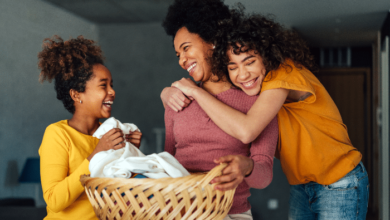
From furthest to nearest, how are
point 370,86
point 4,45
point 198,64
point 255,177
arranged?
point 370,86 → point 4,45 → point 198,64 → point 255,177

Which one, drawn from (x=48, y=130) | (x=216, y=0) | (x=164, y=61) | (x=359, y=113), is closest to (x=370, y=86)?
(x=359, y=113)

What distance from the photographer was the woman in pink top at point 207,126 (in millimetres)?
810

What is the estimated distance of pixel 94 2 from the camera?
12.1 ft

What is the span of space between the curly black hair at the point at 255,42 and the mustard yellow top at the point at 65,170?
1.70 ft

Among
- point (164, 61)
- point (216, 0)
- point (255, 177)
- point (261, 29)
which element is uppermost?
point (164, 61)

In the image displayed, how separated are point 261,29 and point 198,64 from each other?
22 centimetres

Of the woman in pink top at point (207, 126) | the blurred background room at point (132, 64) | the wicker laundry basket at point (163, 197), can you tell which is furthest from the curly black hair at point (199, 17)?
the blurred background room at point (132, 64)

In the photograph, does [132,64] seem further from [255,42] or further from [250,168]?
[250,168]

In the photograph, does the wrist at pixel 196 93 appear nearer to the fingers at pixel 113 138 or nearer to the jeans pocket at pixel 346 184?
the fingers at pixel 113 138

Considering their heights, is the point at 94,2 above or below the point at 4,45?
above

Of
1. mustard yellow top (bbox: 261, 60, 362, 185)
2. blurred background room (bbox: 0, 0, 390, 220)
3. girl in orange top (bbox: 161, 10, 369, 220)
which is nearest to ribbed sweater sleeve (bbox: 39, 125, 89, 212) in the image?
girl in orange top (bbox: 161, 10, 369, 220)

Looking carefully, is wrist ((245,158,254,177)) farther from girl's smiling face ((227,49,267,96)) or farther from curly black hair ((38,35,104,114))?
curly black hair ((38,35,104,114))

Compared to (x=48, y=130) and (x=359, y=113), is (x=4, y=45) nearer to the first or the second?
(x=48, y=130)

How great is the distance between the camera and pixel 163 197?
0.61m
